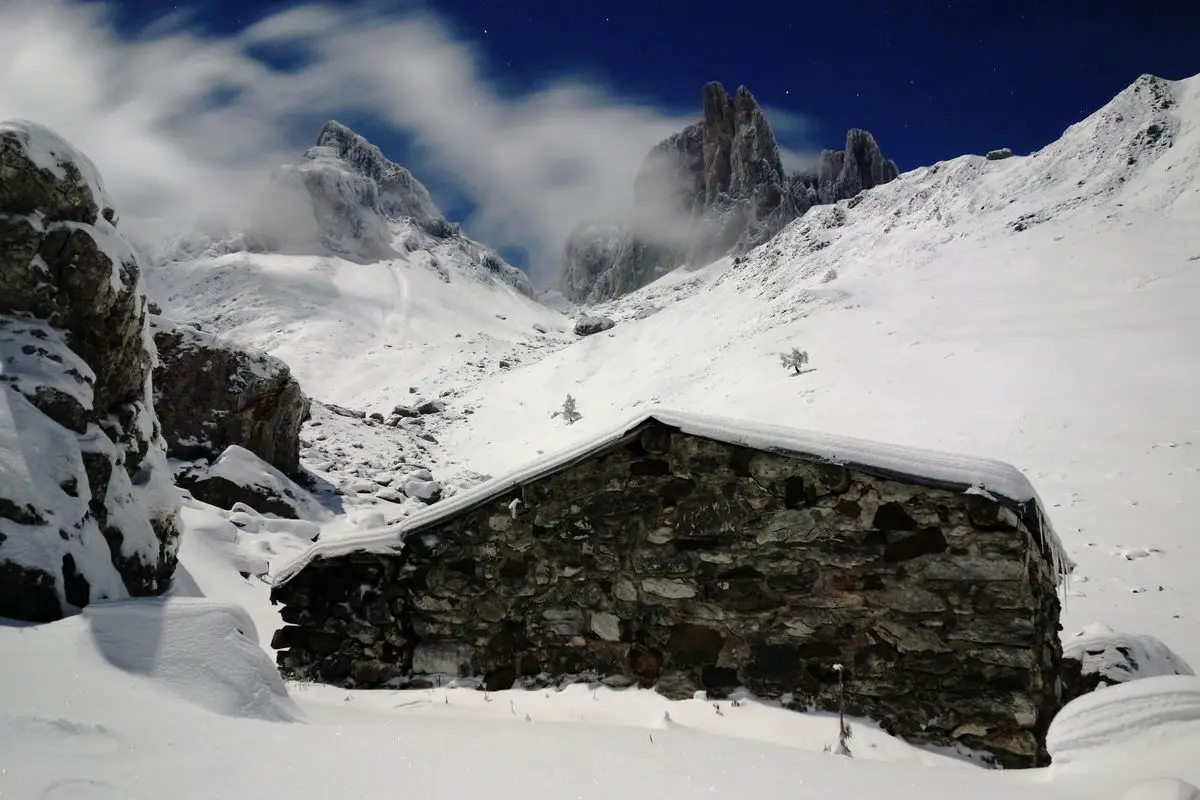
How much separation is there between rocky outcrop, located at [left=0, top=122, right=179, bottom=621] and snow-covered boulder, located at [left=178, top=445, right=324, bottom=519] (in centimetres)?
674

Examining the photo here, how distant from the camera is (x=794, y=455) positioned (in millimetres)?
4398

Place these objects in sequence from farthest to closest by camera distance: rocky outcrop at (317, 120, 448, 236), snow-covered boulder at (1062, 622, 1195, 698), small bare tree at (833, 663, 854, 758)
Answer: rocky outcrop at (317, 120, 448, 236), snow-covered boulder at (1062, 622, 1195, 698), small bare tree at (833, 663, 854, 758)

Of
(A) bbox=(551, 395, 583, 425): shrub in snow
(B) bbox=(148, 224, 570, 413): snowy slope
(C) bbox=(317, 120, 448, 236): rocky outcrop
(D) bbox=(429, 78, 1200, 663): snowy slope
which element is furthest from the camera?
(C) bbox=(317, 120, 448, 236): rocky outcrop

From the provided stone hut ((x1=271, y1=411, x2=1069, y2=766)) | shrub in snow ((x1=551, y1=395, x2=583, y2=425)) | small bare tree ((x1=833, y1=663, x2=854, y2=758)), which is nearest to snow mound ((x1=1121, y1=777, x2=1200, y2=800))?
small bare tree ((x1=833, y1=663, x2=854, y2=758))

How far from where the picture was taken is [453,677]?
507 cm

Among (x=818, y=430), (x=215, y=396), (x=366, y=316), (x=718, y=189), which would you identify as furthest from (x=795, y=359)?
(x=718, y=189)

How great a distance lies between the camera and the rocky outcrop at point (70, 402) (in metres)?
3.75

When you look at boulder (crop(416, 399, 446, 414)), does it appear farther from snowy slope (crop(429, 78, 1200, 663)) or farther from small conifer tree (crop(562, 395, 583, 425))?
small conifer tree (crop(562, 395, 583, 425))

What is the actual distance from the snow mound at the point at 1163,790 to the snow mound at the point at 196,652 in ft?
9.97

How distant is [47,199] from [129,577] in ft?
9.29

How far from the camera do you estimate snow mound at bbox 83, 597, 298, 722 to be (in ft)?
9.42

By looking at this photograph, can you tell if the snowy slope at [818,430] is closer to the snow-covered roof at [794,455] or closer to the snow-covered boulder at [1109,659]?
the snow-covered roof at [794,455]

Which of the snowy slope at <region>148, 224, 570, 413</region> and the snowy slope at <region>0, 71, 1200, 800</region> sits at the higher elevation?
the snowy slope at <region>148, 224, 570, 413</region>

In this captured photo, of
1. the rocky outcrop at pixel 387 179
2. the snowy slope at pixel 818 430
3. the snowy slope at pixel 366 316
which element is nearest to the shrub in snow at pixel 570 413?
the snowy slope at pixel 818 430
